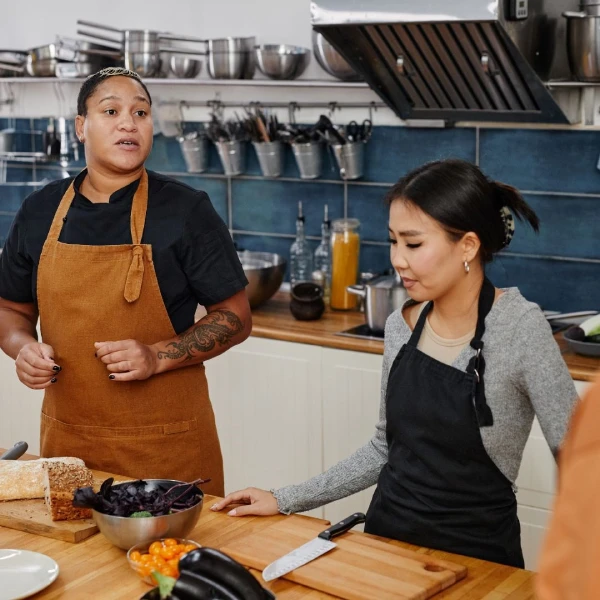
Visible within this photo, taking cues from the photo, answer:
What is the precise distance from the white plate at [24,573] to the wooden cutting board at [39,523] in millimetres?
→ 108

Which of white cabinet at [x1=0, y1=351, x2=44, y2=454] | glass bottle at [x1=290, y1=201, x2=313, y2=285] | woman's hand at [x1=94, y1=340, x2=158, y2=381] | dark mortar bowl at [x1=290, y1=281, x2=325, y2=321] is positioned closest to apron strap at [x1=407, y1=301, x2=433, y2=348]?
woman's hand at [x1=94, y1=340, x2=158, y2=381]

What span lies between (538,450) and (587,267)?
0.82 metres

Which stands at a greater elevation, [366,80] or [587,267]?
[366,80]

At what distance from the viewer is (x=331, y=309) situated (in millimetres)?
4000

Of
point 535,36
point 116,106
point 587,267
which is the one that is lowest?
point 587,267

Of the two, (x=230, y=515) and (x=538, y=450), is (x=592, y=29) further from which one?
(x=230, y=515)

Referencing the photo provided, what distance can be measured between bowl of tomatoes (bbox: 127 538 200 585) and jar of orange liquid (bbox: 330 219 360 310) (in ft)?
7.51

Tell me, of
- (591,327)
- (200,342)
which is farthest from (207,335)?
(591,327)

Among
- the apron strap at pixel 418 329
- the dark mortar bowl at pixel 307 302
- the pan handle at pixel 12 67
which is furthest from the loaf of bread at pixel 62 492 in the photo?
the pan handle at pixel 12 67

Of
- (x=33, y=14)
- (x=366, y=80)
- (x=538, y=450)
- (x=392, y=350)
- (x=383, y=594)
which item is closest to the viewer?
(x=383, y=594)

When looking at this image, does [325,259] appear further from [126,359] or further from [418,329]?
[418,329]

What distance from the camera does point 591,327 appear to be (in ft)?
10.7

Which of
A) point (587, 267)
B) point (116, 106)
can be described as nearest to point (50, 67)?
point (116, 106)

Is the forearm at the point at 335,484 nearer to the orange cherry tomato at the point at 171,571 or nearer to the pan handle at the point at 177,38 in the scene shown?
the orange cherry tomato at the point at 171,571
